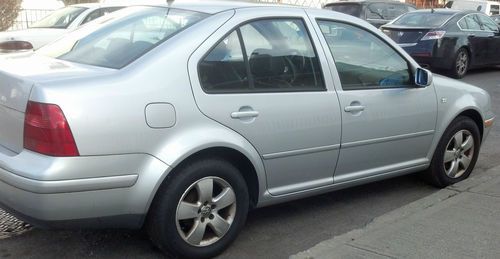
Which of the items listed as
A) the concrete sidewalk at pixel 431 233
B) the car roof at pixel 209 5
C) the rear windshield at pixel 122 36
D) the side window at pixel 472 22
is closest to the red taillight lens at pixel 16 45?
the rear windshield at pixel 122 36

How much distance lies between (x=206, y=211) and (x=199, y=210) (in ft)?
0.19

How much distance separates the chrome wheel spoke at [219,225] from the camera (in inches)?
140

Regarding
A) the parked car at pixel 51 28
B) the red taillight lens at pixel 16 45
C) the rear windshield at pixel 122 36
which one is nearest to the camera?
the rear windshield at pixel 122 36

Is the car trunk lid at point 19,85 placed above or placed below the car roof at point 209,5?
below

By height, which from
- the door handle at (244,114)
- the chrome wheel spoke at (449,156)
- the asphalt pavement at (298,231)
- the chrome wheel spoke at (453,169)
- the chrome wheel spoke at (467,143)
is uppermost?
the door handle at (244,114)

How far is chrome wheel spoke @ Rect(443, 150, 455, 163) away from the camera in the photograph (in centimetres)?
502

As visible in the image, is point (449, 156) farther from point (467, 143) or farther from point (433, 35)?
point (433, 35)

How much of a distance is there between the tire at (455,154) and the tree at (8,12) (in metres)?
13.8

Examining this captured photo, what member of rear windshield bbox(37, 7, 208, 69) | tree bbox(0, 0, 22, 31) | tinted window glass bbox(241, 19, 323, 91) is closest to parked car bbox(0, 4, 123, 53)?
rear windshield bbox(37, 7, 208, 69)

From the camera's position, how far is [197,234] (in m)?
3.48

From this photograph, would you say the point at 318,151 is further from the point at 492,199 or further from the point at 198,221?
the point at 492,199

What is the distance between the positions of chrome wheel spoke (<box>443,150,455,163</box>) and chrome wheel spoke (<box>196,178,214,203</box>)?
2417mm

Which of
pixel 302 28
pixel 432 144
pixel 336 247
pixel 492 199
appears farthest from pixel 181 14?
pixel 492 199

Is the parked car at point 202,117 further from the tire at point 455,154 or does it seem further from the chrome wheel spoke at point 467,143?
the chrome wheel spoke at point 467,143
